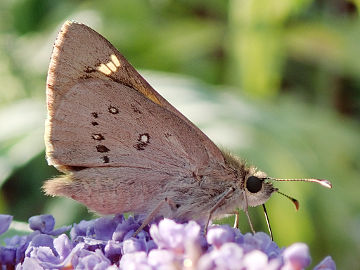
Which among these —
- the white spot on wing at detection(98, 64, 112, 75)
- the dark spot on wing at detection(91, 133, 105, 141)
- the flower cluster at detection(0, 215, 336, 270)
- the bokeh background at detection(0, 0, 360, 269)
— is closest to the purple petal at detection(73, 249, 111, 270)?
the flower cluster at detection(0, 215, 336, 270)

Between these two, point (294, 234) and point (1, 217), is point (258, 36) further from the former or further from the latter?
point (1, 217)

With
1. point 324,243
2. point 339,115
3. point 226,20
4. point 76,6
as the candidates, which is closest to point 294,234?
point 324,243

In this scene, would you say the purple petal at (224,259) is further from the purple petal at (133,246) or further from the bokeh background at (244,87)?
the bokeh background at (244,87)

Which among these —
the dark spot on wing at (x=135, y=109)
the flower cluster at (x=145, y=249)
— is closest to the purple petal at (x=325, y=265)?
the flower cluster at (x=145, y=249)

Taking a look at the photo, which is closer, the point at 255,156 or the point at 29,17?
the point at 255,156

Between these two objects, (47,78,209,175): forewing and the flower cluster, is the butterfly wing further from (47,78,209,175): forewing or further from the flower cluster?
the flower cluster

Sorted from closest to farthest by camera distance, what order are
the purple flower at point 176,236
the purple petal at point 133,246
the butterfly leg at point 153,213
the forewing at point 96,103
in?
the purple flower at point 176,236, the purple petal at point 133,246, the butterfly leg at point 153,213, the forewing at point 96,103
